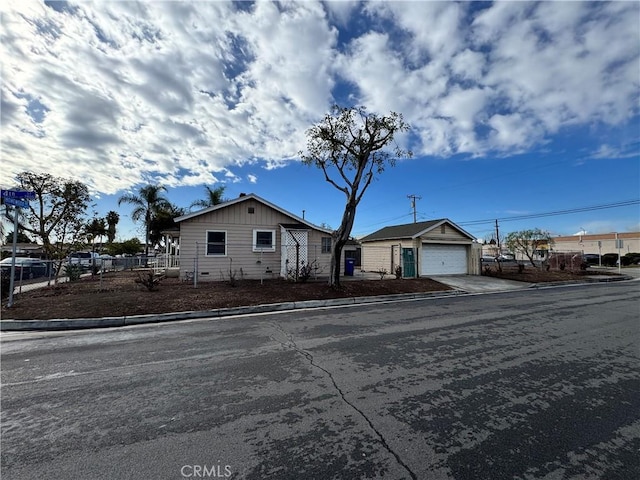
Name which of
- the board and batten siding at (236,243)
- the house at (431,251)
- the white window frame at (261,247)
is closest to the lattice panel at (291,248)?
the board and batten siding at (236,243)

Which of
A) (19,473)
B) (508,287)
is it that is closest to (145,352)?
(19,473)

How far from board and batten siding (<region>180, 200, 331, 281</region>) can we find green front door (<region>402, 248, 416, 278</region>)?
610 cm

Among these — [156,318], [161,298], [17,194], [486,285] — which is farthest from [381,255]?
[17,194]

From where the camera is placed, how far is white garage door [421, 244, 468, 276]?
63.7 ft

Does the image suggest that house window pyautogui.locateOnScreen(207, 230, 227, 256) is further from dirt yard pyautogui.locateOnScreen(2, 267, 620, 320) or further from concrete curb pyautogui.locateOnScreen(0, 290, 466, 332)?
concrete curb pyautogui.locateOnScreen(0, 290, 466, 332)

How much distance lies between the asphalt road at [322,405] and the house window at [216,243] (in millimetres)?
8471

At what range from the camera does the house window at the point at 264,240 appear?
1511cm

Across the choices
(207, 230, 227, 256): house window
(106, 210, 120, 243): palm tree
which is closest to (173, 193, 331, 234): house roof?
(207, 230, 227, 256): house window

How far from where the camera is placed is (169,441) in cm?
257

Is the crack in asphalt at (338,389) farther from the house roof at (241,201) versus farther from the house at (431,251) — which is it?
the house at (431,251)

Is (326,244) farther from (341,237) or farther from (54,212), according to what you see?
(54,212)

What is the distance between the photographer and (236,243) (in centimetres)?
1474

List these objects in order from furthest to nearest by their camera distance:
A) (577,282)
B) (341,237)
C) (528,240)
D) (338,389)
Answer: (528,240), (577,282), (341,237), (338,389)

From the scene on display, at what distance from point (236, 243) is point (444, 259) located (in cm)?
1340
